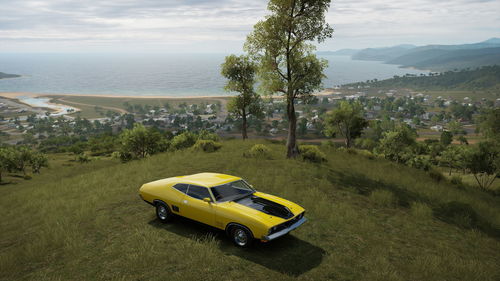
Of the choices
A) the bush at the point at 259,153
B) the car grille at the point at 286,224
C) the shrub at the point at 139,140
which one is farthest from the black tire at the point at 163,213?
the shrub at the point at 139,140

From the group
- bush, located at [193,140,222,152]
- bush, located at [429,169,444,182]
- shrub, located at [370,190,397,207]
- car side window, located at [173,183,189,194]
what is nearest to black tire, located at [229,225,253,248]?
car side window, located at [173,183,189,194]

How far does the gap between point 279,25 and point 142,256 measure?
19.4m

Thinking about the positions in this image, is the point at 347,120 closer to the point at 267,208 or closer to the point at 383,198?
the point at 383,198

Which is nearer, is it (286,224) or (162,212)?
(286,224)

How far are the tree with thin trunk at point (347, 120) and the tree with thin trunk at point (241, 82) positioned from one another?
1233 cm

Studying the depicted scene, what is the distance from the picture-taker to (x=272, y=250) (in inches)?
380

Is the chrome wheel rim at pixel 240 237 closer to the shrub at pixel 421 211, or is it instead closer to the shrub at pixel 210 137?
the shrub at pixel 421 211

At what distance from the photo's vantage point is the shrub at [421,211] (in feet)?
46.3

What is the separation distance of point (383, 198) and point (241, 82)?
23.9 meters

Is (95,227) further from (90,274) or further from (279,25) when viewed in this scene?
(279,25)

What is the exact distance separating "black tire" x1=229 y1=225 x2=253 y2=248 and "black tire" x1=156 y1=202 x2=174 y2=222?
298 cm

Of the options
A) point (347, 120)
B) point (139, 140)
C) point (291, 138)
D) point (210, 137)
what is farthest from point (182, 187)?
point (210, 137)

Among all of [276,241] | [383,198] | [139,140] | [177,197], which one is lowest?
[383,198]

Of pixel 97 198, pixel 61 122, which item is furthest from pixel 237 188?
pixel 61 122
